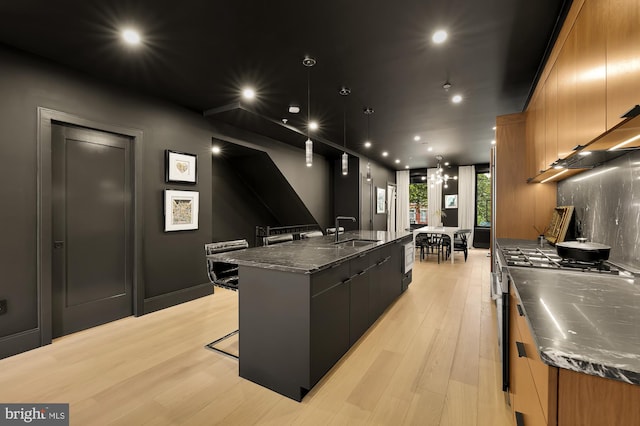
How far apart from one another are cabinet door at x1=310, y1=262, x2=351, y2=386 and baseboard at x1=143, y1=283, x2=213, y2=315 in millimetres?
2587

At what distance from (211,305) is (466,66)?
4175 mm

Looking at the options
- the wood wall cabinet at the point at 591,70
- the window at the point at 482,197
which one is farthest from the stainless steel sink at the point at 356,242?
the window at the point at 482,197

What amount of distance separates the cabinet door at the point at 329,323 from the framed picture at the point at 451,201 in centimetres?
812

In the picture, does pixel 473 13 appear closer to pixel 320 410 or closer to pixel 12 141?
pixel 320 410

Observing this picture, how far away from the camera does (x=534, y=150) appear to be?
3014mm

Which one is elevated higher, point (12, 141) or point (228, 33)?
point (228, 33)

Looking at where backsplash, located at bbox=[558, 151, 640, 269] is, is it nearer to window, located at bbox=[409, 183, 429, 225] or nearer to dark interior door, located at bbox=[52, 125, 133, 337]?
dark interior door, located at bbox=[52, 125, 133, 337]

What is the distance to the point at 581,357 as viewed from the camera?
73 centimetres

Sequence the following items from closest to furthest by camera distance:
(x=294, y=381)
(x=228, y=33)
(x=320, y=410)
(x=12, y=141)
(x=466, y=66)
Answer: (x=320, y=410) → (x=294, y=381) → (x=228, y=33) → (x=12, y=141) → (x=466, y=66)

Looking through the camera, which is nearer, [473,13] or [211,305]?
[473,13]

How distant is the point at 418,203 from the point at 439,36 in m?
8.26

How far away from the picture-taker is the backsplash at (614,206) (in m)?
1.68

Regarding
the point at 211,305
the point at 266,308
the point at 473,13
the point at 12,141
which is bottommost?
the point at 211,305

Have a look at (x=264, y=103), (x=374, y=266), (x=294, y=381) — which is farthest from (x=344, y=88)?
(x=294, y=381)
